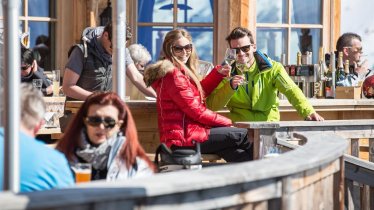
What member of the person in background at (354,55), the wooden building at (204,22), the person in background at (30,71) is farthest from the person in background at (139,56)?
the person in background at (354,55)

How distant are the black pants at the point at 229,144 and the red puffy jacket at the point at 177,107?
80 millimetres

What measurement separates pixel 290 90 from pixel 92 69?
1.23 metres

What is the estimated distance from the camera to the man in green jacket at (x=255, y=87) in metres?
7.35

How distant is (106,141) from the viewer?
493 cm

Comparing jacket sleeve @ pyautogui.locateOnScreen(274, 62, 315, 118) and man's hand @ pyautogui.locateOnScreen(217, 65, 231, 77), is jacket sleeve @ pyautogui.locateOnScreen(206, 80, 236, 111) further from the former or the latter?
jacket sleeve @ pyautogui.locateOnScreen(274, 62, 315, 118)

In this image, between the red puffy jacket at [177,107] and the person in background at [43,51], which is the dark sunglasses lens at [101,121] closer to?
the red puffy jacket at [177,107]

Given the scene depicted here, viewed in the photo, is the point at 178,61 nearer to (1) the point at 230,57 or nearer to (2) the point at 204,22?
(1) the point at 230,57

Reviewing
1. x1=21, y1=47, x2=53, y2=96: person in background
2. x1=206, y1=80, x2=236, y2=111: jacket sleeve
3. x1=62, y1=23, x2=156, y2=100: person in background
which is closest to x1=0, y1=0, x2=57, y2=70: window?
x1=21, y1=47, x2=53, y2=96: person in background

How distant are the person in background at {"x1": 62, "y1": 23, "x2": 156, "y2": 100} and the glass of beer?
2.70 meters

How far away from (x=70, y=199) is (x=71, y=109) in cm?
429

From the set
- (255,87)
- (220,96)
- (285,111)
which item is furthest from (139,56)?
(220,96)

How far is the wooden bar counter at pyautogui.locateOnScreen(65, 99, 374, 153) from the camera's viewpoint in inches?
293

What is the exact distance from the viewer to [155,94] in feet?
24.9

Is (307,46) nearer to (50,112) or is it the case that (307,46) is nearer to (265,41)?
(265,41)
